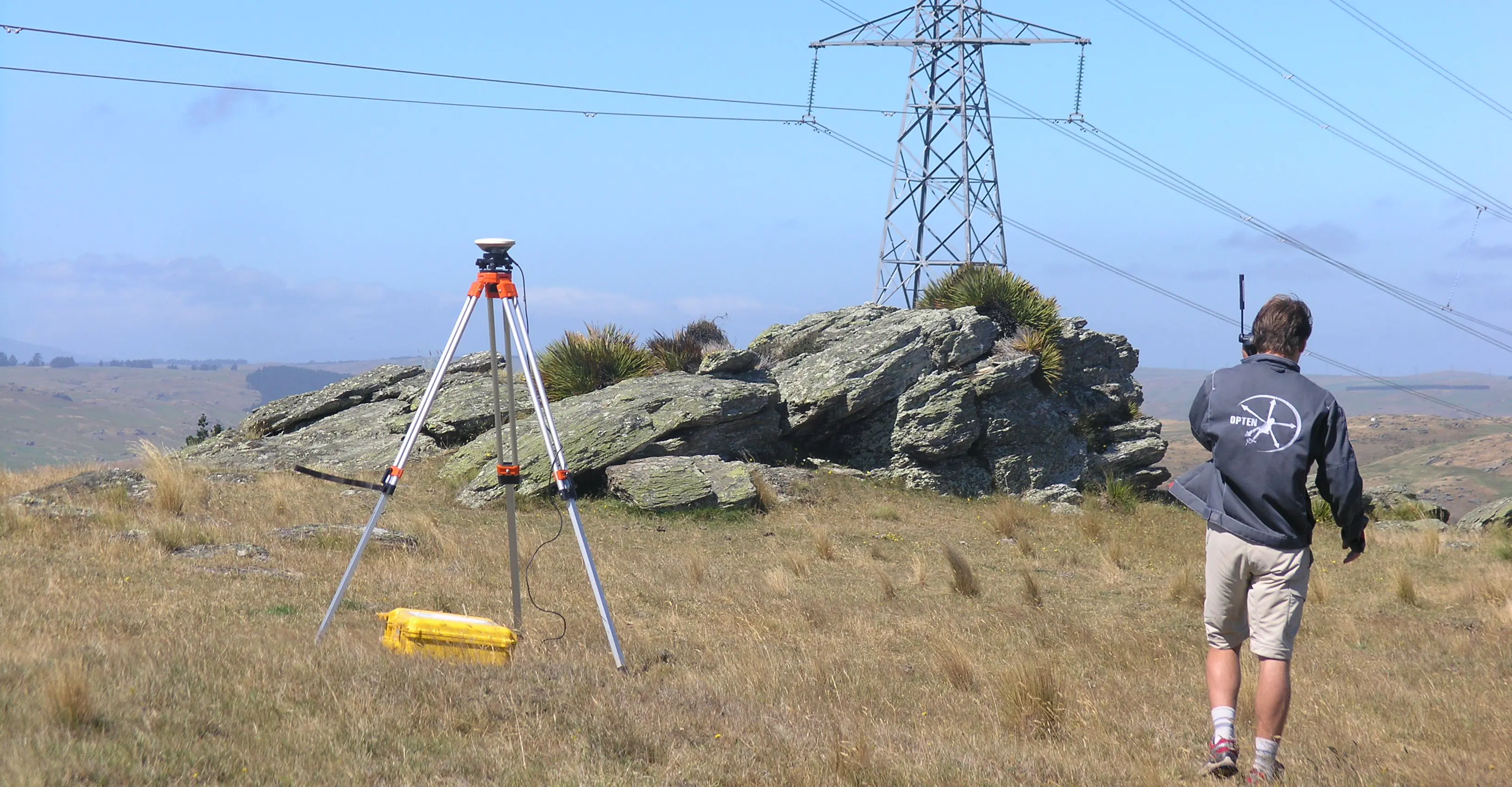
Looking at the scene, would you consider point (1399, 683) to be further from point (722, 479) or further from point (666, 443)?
point (666, 443)

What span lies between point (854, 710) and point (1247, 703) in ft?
7.61

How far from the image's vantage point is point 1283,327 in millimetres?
4945

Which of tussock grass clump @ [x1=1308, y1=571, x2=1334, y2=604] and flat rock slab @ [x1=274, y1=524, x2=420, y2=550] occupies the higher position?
flat rock slab @ [x1=274, y1=524, x2=420, y2=550]

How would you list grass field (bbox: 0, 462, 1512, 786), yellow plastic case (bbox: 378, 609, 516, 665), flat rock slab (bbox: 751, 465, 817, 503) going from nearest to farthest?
grass field (bbox: 0, 462, 1512, 786) < yellow plastic case (bbox: 378, 609, 516, 665) < flat rock slab (bbox: 751, 465, 817, 503)

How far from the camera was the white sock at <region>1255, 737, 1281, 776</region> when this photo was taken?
468 cm

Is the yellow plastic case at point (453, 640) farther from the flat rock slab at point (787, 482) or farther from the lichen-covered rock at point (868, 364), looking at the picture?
the lichen-covered rock at point (868, 364)

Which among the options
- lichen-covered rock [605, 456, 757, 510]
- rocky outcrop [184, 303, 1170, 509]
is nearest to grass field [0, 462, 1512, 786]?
lichen-covered rock [605, 456, 757, 510]

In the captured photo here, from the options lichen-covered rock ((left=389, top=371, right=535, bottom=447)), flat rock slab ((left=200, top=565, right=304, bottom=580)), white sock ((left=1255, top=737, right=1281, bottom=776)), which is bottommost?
white sock ((left=1255, top=737, right=1281, bottom=776))

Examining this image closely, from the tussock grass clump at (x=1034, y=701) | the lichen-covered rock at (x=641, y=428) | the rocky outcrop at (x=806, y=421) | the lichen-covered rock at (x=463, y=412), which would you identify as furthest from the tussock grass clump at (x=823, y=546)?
the lichen-covered rock at (x=463, y=412)

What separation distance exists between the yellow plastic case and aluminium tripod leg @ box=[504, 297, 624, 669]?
0.54 meters

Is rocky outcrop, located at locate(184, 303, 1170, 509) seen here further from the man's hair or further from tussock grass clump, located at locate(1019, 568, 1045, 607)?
the man's hair

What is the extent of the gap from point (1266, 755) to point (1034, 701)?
137 centimetres

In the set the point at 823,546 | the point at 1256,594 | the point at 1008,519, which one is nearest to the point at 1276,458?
the point at 1256,594

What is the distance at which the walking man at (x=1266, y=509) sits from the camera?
470 centimetres
